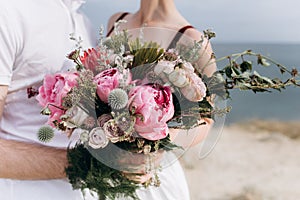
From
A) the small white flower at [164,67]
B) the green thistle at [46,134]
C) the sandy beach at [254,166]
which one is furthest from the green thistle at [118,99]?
the sandy beach at [254,166]

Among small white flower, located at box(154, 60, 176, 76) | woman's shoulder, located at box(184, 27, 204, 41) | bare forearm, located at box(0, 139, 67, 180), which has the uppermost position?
small white flower, located at box(154, 60, 176, 76)

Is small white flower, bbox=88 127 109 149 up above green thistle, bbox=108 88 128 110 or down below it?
below

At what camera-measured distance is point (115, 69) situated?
1153 millimetres

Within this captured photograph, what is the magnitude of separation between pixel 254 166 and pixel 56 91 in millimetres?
7756

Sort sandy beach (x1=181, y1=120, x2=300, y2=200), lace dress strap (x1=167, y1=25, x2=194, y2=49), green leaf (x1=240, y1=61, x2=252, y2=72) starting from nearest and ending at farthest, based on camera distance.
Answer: green leaf (x1=240, y1=61, x2=252, y2=72) → lace dress strap (x1=167, y1=25, x2=194, y2=49) → sandy beach (x1=181, y1=120, x2=300, y2=200)

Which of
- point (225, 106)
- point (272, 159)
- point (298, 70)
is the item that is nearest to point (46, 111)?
point (225, 106)

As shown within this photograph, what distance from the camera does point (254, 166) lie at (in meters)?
8.55

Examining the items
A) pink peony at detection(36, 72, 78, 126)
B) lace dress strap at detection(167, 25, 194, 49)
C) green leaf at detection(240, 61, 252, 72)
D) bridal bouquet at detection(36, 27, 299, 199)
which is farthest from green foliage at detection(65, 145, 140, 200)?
lace dress strap at detection(167, 25, 194, 49)

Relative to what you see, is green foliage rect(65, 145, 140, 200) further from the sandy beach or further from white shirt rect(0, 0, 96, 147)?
the sandy beach

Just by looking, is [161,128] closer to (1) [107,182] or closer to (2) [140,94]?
(2) [140,94]

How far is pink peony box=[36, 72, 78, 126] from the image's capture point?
45.7 inches

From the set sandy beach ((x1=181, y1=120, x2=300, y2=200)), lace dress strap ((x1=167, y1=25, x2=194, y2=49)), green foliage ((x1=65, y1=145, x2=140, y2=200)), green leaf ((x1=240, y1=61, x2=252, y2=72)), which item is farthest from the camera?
sandy beach ((x1=181, y1=120, x2=300, y2=200))

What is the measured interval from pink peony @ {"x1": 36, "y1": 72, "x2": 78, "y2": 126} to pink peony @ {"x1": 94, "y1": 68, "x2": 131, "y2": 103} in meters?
0.07

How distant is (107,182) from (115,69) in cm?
29
